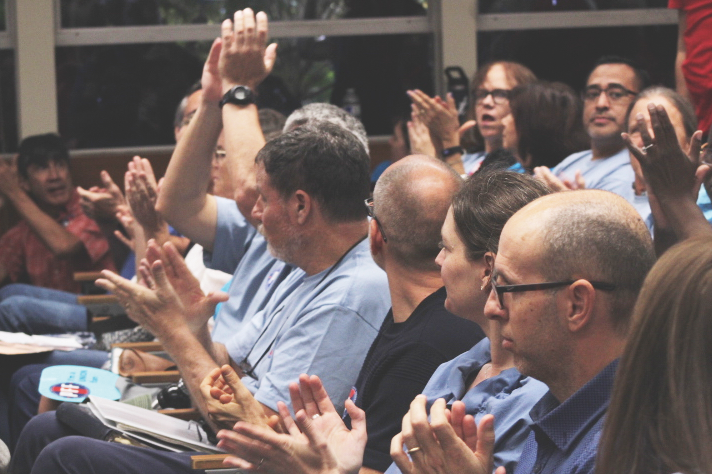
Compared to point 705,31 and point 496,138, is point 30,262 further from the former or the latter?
point 705,31

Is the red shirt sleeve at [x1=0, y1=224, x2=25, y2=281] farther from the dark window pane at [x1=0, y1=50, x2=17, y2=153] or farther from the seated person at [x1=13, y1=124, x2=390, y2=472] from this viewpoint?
the seated person at [x1=13, y1=124, x2=390, y2=472]

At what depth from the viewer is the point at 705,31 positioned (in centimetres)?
314

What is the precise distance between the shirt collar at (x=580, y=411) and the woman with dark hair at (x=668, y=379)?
0.20 m

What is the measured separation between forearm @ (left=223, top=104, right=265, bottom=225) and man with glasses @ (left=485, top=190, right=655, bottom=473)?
136 cm

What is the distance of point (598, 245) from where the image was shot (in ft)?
4.11

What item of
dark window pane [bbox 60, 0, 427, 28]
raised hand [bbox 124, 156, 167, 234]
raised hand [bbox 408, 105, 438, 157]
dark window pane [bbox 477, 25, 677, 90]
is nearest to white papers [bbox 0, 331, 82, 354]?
→ raised hand [bbox 124, 156, 167, 234]

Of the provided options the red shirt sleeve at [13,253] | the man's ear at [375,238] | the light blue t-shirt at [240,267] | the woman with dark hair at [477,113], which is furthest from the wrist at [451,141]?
the red shirt sleeve at [13,253]

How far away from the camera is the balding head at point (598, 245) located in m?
1.25

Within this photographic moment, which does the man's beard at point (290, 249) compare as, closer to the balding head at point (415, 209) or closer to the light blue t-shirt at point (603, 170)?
the balding head at point (415, 209)

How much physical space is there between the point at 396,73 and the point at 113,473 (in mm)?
3588

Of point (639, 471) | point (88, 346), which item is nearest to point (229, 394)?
point (639, 471)

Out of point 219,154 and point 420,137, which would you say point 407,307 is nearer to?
point 219,154

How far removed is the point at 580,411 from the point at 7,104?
4536 millimetres

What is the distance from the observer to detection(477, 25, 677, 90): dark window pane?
510 cm
